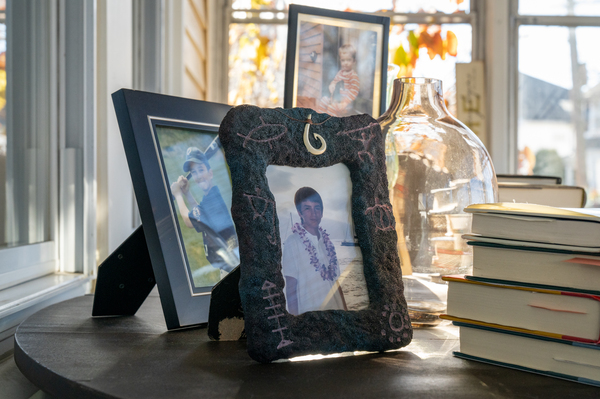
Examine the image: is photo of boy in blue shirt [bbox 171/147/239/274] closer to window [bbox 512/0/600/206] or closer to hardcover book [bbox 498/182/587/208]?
hardcover book [bbox 498/182/587/208]

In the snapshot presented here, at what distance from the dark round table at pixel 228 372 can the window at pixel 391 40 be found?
270cm

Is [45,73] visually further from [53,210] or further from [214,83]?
[214,83]

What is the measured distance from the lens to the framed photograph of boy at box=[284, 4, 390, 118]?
0.97m

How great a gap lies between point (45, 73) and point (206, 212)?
1.78 feet

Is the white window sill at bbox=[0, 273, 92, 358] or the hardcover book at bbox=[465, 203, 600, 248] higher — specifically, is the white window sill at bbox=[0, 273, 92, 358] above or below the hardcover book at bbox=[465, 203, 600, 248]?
below

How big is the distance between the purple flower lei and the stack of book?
0.13m

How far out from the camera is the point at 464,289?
0.53 metres

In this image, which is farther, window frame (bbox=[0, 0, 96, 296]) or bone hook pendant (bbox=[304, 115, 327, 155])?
window frame (bbox=[0, 0, 96, 296])

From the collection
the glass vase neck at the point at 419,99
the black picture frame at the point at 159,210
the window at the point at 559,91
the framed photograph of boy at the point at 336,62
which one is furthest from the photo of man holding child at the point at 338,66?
the window at the point at 559,91

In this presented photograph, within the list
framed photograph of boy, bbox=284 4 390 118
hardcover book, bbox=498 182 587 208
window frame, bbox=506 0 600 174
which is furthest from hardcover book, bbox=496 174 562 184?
window frame, bbox=506 0 600 174

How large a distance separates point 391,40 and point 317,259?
292 centimetres

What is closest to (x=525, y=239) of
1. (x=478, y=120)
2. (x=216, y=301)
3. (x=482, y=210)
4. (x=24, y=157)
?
(x=482, y=210)

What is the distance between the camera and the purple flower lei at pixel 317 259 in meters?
0.53

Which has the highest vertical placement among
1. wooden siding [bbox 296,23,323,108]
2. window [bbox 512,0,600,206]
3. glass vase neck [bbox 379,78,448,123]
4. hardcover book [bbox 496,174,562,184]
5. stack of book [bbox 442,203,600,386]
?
window [bbox 512,0,600,206]
